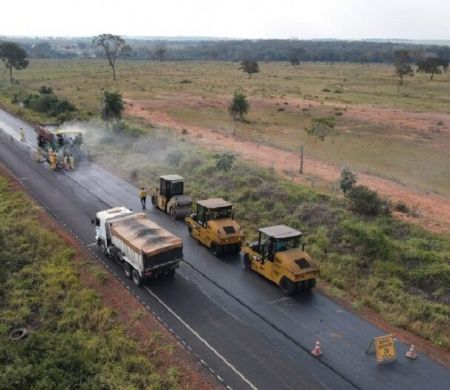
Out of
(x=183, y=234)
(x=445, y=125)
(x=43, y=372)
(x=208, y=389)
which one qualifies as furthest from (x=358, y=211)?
(x=445, y=125)

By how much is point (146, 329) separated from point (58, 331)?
313 centimetres

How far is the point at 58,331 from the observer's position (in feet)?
55.9

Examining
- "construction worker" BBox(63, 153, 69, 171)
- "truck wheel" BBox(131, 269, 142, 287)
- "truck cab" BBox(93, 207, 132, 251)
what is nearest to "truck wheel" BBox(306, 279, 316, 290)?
"truck wheel" BBox(131, 269, 142, 287)

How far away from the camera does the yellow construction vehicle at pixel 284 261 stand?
1938 cm

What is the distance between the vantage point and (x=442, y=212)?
29.7m

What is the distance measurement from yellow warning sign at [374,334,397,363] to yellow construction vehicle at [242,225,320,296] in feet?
14.4

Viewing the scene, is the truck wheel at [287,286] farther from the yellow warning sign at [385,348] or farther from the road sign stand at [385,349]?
the yellow warning sign at [385,348]

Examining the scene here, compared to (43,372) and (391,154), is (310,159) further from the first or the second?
(43,372)

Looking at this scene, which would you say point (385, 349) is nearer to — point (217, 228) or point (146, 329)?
point (146, 329)

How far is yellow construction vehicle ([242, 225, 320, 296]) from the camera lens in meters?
19.4

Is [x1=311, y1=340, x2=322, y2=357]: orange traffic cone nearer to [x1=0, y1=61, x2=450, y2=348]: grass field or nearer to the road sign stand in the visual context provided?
the road sign stand

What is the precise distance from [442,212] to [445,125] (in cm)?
3620

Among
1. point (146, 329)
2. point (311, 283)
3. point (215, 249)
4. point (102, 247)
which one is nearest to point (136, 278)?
point (146, 329)

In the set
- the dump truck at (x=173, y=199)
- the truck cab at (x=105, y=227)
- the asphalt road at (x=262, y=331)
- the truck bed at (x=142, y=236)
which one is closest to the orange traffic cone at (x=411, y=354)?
the asphalt road at (x=262, y=331)
